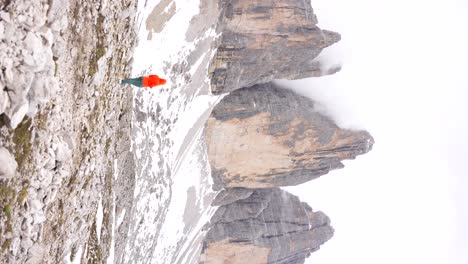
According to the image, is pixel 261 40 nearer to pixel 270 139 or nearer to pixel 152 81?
pixel 270 139

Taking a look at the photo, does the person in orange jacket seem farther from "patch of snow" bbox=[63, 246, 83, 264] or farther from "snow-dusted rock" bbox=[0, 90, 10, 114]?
"snow-dusted rock" bbox=[0, 90, 10, 114]

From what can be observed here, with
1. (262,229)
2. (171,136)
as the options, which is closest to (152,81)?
(171,136)

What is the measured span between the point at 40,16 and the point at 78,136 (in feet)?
13.5

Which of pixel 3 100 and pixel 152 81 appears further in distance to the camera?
pixel 152 81

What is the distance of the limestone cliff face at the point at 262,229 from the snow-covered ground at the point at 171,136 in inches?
142

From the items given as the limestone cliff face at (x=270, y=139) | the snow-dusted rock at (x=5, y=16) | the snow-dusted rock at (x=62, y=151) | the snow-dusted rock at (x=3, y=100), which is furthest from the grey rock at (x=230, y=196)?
the snow-dusted rock at (x=5, y=16)

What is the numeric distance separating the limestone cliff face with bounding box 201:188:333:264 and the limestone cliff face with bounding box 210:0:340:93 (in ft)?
35.9

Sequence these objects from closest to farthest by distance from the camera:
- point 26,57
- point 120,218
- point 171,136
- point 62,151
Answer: point 26,57, point 62,151, point 120,218, point 171,136

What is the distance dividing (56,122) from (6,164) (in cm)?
234

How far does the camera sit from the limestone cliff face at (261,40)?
29.8 m

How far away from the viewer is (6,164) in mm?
8273

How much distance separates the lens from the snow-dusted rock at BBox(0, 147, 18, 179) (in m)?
8.22

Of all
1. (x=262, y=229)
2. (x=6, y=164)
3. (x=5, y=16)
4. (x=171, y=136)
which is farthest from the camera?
(x=262, y=229)

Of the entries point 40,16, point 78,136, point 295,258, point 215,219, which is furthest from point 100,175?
point 295,258
